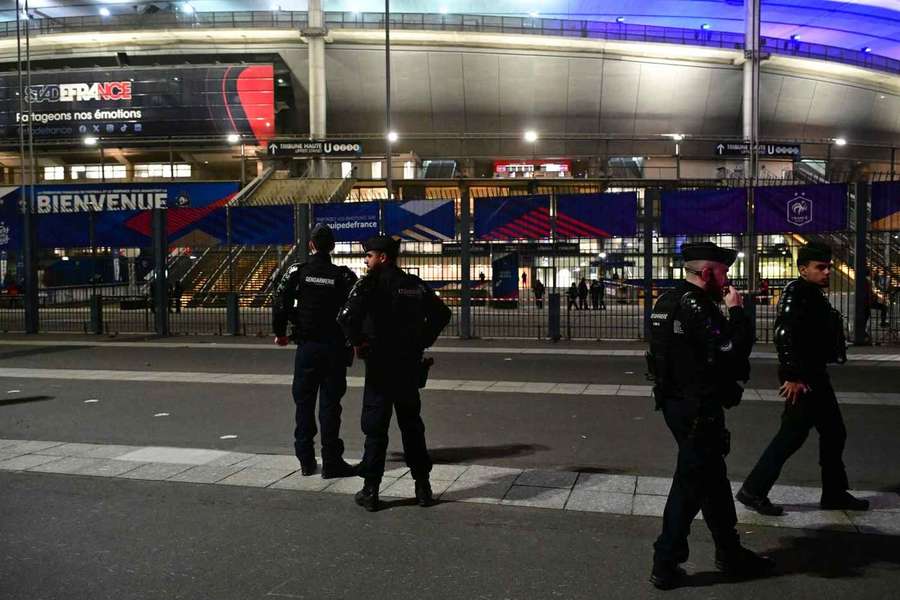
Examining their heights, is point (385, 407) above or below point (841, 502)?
above

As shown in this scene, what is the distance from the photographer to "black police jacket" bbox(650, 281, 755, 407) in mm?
3717

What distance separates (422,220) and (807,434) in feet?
40.3

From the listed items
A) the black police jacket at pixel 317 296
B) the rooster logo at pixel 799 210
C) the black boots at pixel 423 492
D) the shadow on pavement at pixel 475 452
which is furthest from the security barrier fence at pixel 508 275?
the black boots at pixel 423 492

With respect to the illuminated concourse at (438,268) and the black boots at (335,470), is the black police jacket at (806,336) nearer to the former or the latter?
the illuminated concourse at (438,268)

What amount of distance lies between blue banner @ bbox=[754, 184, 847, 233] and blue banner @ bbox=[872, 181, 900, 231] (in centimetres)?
50

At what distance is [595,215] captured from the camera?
15.6m

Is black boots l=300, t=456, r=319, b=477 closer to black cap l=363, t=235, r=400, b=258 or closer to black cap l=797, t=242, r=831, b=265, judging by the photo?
black cap l=363, t=235, r=400, b=258

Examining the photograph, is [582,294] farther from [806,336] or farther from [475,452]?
[806,336]

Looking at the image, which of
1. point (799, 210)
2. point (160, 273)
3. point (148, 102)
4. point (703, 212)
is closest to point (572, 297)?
point (703, 212)

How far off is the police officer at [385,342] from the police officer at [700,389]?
1.73 m

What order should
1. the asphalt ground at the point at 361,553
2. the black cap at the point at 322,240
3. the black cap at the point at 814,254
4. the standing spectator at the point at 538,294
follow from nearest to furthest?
1. the asphalt ground at the point at 361,553
2. the black cap at the point at 814,254
3. the black cap at the point at 322,240
4. the standing spectator at the point at 538,294

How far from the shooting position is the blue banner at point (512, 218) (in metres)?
15.8

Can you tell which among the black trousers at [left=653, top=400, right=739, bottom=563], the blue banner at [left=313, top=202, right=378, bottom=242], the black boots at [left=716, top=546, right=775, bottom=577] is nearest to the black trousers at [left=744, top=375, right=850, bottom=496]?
the black boots at [left=716, top=546, right=775, bottom=577]

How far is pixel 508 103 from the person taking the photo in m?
44.8
